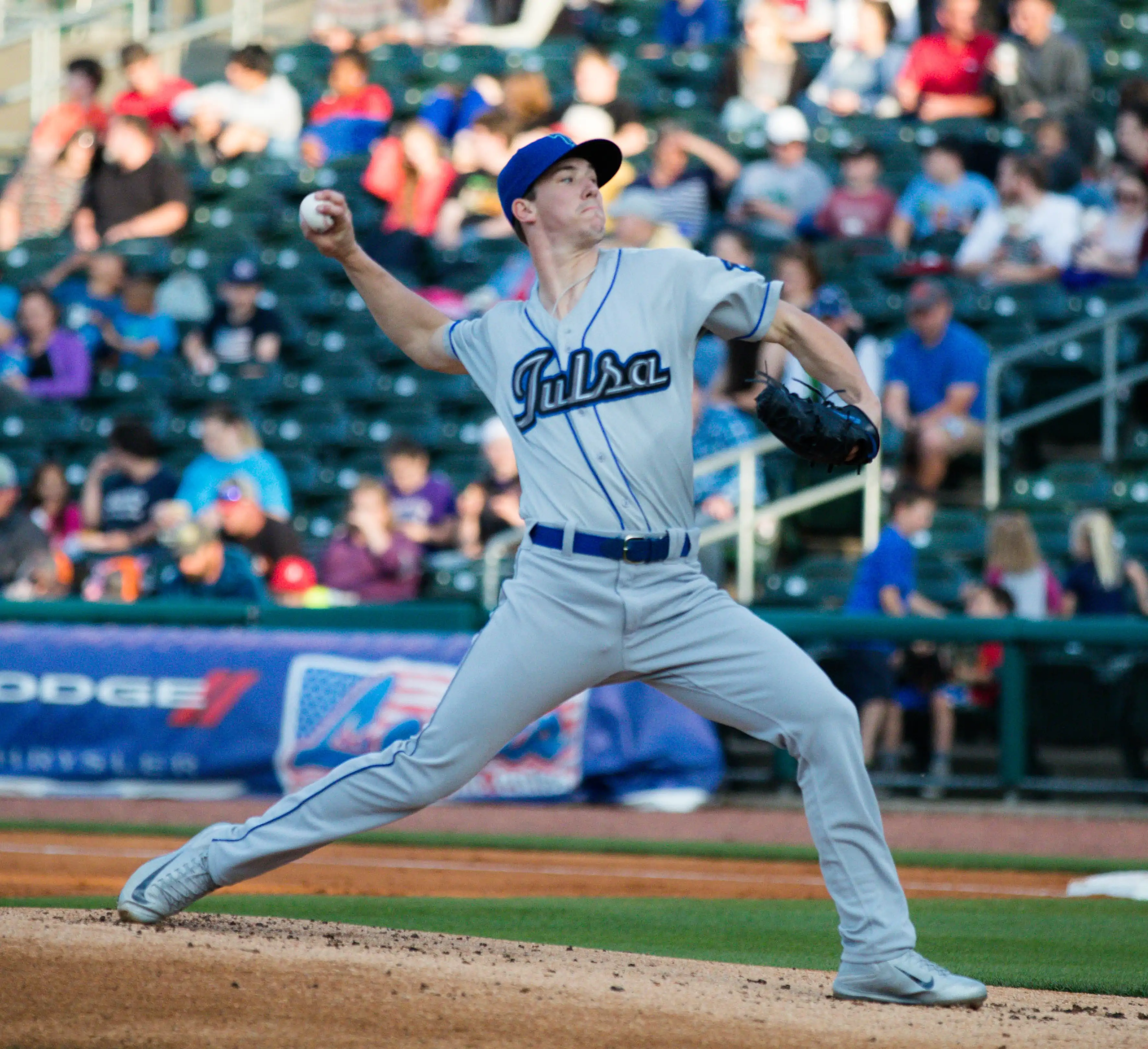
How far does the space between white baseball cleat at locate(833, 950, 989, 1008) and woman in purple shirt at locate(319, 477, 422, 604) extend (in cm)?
656

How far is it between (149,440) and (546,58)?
5.72 metres

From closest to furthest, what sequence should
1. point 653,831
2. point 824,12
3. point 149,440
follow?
1. point 653,831
2. point 149,440
3. point 824,12

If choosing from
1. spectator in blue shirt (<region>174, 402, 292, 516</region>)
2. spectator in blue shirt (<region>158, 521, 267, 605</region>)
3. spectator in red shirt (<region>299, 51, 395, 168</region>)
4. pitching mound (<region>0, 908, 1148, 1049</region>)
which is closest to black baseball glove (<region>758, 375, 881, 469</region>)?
pitching mound (<region>0, 908, 1148, 1049</region>)

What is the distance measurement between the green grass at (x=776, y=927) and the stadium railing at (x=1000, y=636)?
8.00 ft

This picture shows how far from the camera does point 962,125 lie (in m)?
12.8

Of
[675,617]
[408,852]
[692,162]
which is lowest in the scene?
[408,852]

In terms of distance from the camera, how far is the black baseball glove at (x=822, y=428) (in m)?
3.87

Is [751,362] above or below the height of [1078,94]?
below

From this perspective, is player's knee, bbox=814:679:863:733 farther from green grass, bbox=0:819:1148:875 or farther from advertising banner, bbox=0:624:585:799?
advertising banner, bbox=0:624:585:799

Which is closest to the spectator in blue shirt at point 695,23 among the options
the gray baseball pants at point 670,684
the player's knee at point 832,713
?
the gray baseball pants at point 670,684

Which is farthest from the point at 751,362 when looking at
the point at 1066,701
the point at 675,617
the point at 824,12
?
the point at 675,617

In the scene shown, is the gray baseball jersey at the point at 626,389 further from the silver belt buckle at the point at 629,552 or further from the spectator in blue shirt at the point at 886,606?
the spectator in blue shirt at the point at 886,606

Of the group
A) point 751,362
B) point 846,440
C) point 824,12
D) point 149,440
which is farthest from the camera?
point 824,12

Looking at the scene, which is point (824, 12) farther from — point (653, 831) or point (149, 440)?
point (653, 831)
